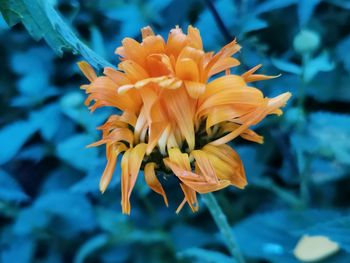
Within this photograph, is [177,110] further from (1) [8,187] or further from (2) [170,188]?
(2) [170,188]

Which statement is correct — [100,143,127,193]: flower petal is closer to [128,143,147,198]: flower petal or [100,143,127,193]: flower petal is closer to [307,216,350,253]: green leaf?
[128,143,147,198]: flower petal

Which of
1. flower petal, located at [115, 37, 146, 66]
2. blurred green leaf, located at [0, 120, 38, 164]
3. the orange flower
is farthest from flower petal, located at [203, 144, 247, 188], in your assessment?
blurred green leaf, located at [0, 120, 38, 164]

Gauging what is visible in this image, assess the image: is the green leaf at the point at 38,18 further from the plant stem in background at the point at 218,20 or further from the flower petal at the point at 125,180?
the plant stem in background at the point at 218,20

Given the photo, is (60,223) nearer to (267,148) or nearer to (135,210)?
(135,210)

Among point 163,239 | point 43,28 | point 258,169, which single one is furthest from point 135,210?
point 43,28

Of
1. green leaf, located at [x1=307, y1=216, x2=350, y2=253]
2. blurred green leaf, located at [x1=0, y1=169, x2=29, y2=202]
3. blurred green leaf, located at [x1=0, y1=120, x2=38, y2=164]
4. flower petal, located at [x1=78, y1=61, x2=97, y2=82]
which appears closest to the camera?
flower petal, located at [x1=78, y1=61, x2=97, y2=82]

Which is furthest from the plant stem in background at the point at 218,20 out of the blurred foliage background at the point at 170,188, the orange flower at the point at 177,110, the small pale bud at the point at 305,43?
the orange flower at the point at 177,110
